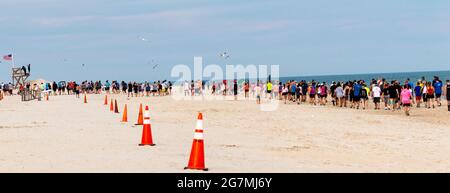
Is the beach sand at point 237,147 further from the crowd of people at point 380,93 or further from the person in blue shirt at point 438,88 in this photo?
the person in blue shirt at point 438,88

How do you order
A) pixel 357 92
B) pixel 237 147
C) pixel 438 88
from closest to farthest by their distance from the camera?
pixel 237 147 < pixel 357 92 < pixel 438 88

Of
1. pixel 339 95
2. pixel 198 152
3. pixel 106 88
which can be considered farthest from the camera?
pixel 106 88

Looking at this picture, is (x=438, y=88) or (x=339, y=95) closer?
(x=438, y=88)

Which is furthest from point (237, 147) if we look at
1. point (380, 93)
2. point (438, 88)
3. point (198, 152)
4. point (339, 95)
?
point (380, 93)

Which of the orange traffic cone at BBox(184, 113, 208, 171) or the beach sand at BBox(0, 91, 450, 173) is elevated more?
the orange traffic cone at BBox(184, 113, 208, 171)

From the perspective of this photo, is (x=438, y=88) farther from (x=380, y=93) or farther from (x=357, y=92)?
(x=357, y=92)

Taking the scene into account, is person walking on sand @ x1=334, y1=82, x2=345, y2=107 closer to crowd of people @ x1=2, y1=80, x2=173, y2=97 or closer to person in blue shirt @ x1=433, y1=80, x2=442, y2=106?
person in blue shirt @ x1=433, y1=80, x2=442, y2=106

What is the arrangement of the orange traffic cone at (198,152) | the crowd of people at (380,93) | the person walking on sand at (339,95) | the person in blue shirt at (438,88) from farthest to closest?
the person walking on sand at (339,95) < the person in blue shirt at (438,88) < the crowd of people at (380,93) < the orange traffic cone at (198,152)

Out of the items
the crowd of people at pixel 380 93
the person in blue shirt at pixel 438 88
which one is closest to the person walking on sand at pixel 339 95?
the crowd of people at pixel 380 93

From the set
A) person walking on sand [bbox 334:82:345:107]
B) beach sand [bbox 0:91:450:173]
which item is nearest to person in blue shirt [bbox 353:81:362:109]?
person walking on sand [bbox 334:82:345:107]
